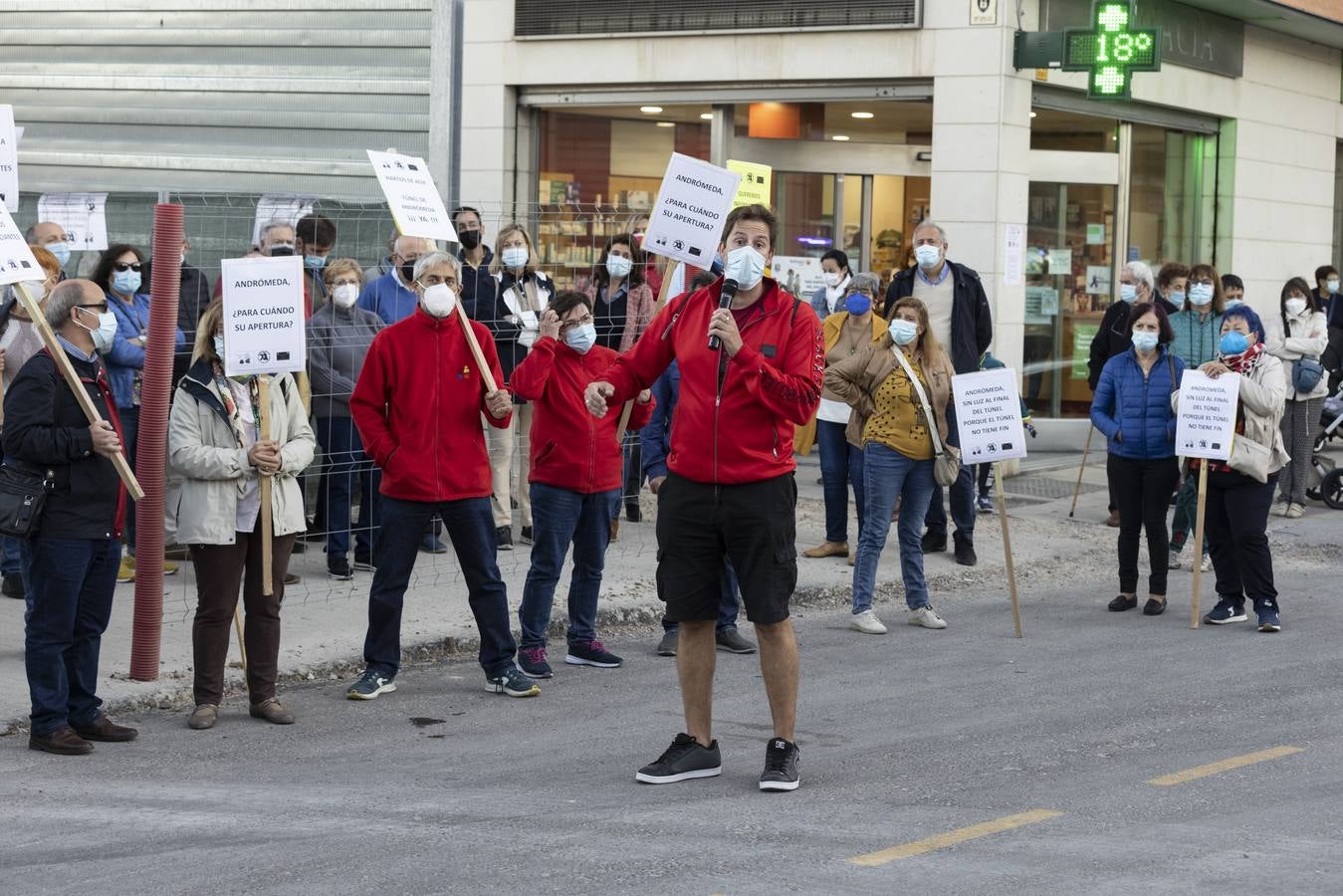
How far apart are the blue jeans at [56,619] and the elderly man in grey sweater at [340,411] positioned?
10.2ft

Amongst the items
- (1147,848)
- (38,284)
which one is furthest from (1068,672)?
(38,284)

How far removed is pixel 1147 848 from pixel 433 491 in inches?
139

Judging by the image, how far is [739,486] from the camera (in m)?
6.54

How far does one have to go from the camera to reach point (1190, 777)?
682 centimetres

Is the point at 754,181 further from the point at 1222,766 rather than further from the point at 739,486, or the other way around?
the point at 1222,766

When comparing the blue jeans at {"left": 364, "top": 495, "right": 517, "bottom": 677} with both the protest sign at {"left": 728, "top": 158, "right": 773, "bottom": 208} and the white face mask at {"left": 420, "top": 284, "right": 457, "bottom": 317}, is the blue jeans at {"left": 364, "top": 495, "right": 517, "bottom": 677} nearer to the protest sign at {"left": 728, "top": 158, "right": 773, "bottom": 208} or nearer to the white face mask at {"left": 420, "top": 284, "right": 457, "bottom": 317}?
the white face mask at {"left": 420, "top": 284, "right": 457, "bottom": 317}

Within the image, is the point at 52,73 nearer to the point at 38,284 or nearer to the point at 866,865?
the point at 38,284

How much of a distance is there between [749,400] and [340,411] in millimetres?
4532

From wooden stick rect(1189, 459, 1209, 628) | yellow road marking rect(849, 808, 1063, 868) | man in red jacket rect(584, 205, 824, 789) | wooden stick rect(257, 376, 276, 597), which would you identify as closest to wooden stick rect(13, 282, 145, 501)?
wooden stick rect(257, 376, 276, 597)

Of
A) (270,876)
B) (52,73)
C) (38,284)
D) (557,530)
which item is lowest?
(270,876)

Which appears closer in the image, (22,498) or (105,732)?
(22,498)

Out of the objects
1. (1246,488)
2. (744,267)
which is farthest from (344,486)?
(1246,488)

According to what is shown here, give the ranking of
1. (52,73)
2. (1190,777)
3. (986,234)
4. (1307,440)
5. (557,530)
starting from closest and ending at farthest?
(1190,777)
(557,530)
(1307,440)
(986,234)
(52,73)

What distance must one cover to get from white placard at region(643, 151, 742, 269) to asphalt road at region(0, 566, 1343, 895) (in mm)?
2042
